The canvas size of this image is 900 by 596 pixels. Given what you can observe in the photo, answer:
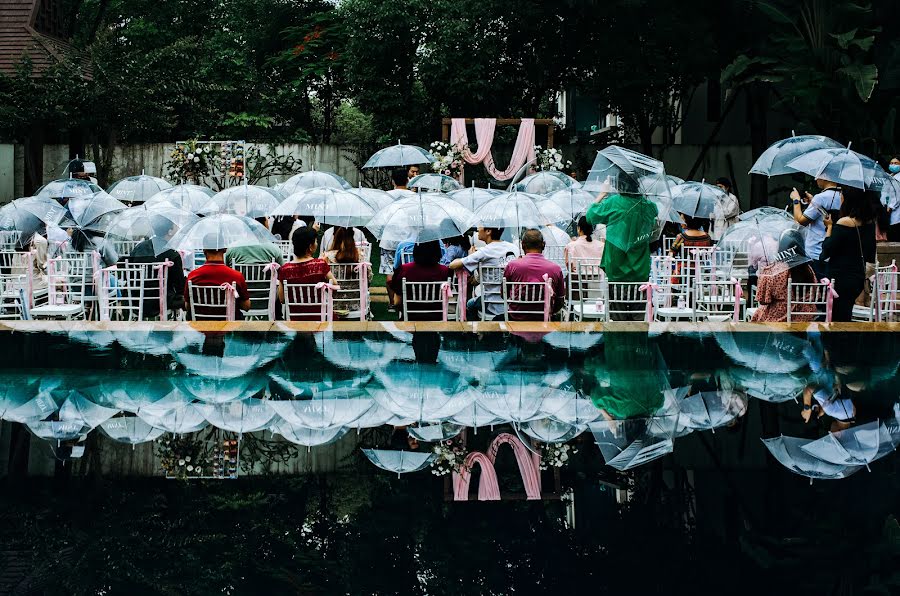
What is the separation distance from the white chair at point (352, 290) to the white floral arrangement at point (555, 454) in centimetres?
547

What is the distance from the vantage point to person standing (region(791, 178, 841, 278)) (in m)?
10.4

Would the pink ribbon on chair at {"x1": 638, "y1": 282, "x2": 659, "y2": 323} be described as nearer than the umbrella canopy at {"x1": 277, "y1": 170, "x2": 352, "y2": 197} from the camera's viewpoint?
Yes

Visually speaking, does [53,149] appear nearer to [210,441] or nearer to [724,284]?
[724,284]

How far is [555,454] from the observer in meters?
5.30

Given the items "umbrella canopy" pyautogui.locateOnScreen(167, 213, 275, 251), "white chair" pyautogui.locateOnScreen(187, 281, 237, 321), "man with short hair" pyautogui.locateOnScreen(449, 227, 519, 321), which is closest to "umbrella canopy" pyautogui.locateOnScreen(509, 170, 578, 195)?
"man with short hair" pyautogui.locateOnScreen(449, 227, 519, 321)

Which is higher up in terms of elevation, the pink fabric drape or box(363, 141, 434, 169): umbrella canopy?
the pink fabric drape

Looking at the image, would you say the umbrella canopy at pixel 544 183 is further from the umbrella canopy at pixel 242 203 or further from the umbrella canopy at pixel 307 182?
the umbrella canopy at pixel 242 203

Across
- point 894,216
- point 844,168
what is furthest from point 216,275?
point 894,216

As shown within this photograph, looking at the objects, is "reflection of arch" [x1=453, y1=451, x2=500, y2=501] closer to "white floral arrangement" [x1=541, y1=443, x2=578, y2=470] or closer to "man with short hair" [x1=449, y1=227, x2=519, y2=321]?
"white floral arrangement" [x1=541, y1=443, x2=578, y2=470]

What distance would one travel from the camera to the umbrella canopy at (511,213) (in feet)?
36.8

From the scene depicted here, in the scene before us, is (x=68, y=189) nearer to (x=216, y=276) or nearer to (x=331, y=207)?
(x=331, y=207)

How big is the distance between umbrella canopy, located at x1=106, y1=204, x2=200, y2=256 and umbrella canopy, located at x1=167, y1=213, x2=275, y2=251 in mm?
468

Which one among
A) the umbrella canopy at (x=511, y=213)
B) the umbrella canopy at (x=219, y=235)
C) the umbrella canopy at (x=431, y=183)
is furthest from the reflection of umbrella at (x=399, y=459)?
the umbrella canopy at (x=431, y=183)

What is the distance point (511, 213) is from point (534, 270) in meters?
1.80
